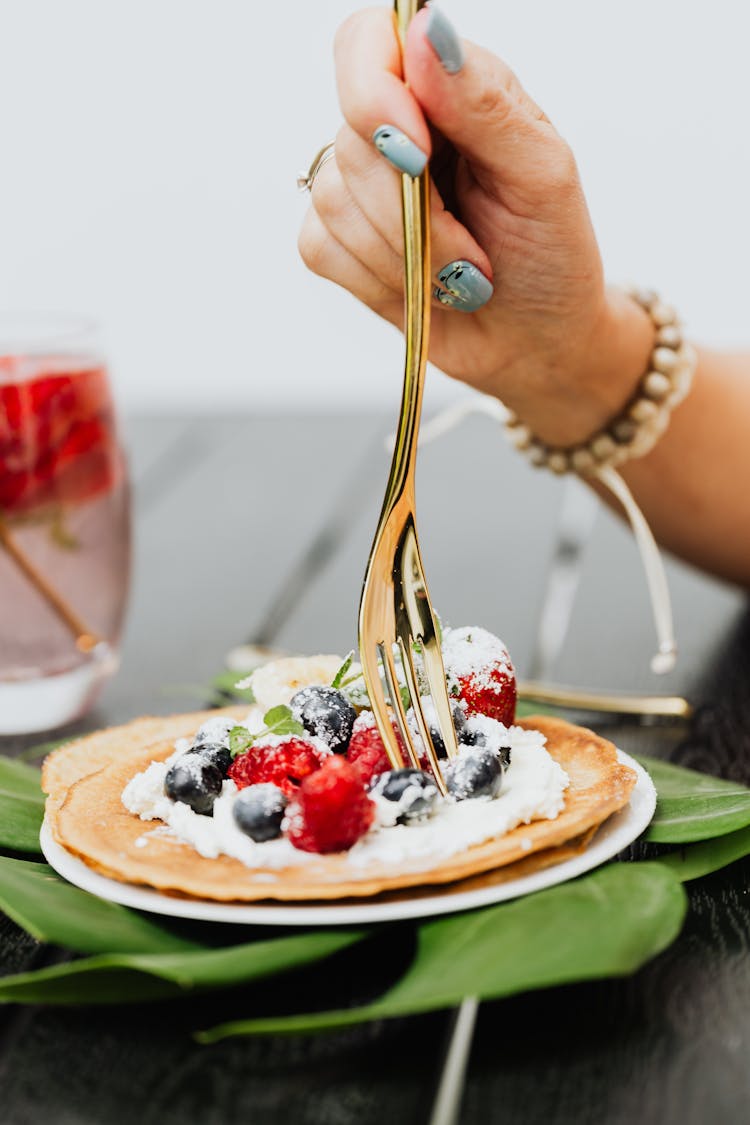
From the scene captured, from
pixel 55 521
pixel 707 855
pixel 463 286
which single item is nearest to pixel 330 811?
pixel 707 855

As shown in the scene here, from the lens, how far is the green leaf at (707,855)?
80cm

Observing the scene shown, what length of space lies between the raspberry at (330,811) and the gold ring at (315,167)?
49 cm

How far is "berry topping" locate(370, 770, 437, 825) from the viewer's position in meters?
0.74

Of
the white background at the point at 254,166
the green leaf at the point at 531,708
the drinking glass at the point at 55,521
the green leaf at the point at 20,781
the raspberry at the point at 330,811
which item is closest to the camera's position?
the raspberry at the point at 330,811

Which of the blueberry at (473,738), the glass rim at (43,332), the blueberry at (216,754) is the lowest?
the blueberry at (473,738)

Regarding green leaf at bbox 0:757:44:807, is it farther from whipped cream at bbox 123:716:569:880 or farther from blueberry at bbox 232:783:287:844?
blueberry at bbox 232:783:287:844

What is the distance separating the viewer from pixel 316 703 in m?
0.82

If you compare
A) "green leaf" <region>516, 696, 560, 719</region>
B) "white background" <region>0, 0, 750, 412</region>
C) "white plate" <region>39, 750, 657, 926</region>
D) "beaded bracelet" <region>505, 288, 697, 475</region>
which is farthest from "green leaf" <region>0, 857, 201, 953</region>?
"white background" <region>0, 0, 750, 412</region>

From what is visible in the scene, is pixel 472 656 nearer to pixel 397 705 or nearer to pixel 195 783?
pixel 397 705

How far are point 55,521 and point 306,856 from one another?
646mm

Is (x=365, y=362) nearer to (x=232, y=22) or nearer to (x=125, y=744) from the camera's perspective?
(x=232, y=22)

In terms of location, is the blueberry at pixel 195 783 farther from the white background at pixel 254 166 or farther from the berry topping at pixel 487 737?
the white background at pixel 254 166

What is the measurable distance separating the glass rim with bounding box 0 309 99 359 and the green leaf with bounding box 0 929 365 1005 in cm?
74

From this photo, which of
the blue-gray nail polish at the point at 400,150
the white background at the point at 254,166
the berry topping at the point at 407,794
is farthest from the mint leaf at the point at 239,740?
the white background at the point at 254,166
